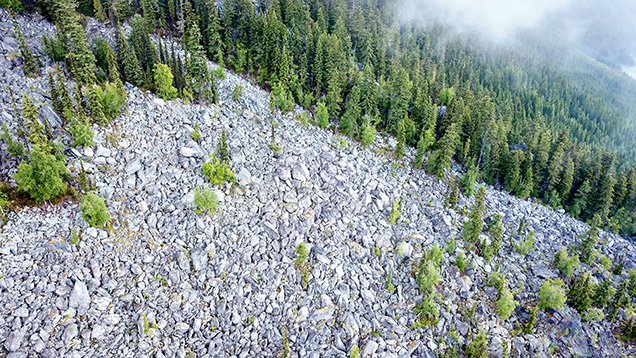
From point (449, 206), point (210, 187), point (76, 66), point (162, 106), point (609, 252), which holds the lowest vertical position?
point (609, 252)

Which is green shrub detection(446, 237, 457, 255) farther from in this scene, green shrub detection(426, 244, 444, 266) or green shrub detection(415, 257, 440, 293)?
green shrub detection(415, 257, 440, 293)

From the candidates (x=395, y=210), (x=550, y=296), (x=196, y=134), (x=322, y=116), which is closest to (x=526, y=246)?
(x=550, y=296)

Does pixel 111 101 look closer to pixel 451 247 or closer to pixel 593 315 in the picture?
pixel 451 247

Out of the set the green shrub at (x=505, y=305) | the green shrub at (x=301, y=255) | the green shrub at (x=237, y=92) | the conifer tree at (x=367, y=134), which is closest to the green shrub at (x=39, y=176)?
the green shrub at (x=301, y=255)

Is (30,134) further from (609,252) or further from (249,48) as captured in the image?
(609,252)

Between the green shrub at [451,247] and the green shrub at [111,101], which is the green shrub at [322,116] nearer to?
the green shrub at [451,247]

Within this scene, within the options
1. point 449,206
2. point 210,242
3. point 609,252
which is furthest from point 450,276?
point 609,252
